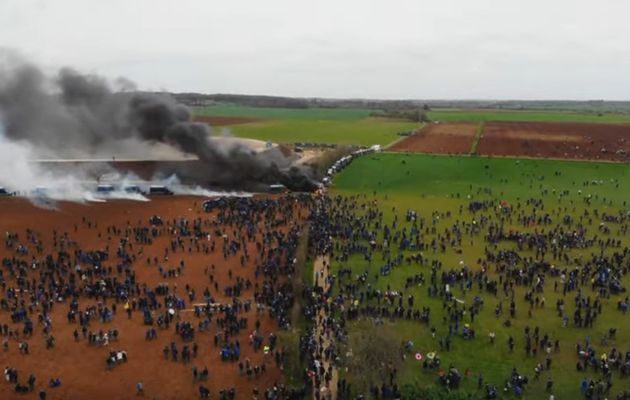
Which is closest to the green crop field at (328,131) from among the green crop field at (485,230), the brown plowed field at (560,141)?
the brown plowed field at (560,141)

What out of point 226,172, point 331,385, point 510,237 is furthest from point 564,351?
point 226,172

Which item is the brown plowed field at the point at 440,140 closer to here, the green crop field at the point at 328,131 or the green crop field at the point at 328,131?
the green crop field at the point at 328,131

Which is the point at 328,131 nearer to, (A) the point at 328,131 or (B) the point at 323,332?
(A) the point at 328,131

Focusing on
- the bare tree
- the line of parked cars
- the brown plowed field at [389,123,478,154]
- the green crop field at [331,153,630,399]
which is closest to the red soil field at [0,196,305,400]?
the bare tree

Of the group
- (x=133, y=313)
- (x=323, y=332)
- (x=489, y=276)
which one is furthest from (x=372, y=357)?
(x=489, y=276)

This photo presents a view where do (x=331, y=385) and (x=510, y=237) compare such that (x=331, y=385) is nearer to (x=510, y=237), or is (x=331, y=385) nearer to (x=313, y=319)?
(x=313, y=319)

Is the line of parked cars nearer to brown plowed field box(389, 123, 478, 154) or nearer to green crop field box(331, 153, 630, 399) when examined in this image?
green crop field box(331, 153, 630, 399)
